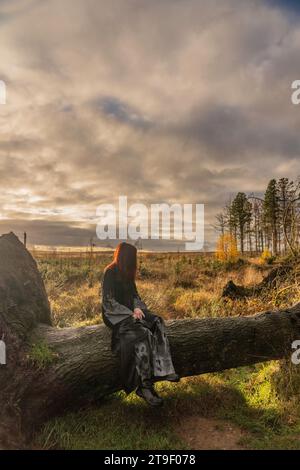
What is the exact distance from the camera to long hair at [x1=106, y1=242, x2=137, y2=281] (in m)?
5.88

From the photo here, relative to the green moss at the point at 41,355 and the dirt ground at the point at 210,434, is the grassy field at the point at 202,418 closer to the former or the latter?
the dirt ground at the point at 210,434

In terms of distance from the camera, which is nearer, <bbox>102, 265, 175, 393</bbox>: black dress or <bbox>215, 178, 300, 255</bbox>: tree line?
<bbox>102, 265, 175, 393</bbox>: black dress

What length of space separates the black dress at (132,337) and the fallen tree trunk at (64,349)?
0.27 metres

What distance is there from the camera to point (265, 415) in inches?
227

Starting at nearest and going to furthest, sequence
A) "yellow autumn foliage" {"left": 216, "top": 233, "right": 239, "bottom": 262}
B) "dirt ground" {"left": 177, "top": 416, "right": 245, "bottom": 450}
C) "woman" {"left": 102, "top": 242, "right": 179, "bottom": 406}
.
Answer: "dirt ground" {"left": 177, "top": 416, "right": 245, "bottom": 450}, "woman" {"left": 102, "top": 242, "right": 179, "bottom": 406}, "yellow autumn foliage" {"left": 216, "top": 233, "right": 239, "bottom": 262}

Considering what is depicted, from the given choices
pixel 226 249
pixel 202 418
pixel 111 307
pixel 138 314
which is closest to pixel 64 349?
pixel 111 307

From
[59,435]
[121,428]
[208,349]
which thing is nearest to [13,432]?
[59,435]

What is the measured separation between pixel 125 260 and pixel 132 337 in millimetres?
1089

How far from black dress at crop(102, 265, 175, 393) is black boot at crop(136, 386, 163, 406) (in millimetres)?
62

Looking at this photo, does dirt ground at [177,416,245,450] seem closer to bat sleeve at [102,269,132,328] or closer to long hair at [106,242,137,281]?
bat sleeve at [102,269,132,328]

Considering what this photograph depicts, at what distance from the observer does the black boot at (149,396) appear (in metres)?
5.20

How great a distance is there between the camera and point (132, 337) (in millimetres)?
5539

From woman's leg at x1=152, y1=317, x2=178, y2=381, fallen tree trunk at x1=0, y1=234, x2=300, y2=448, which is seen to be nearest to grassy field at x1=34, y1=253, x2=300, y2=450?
fallen tree trunk at x1=0, y1=234, x2=300, y2=448
